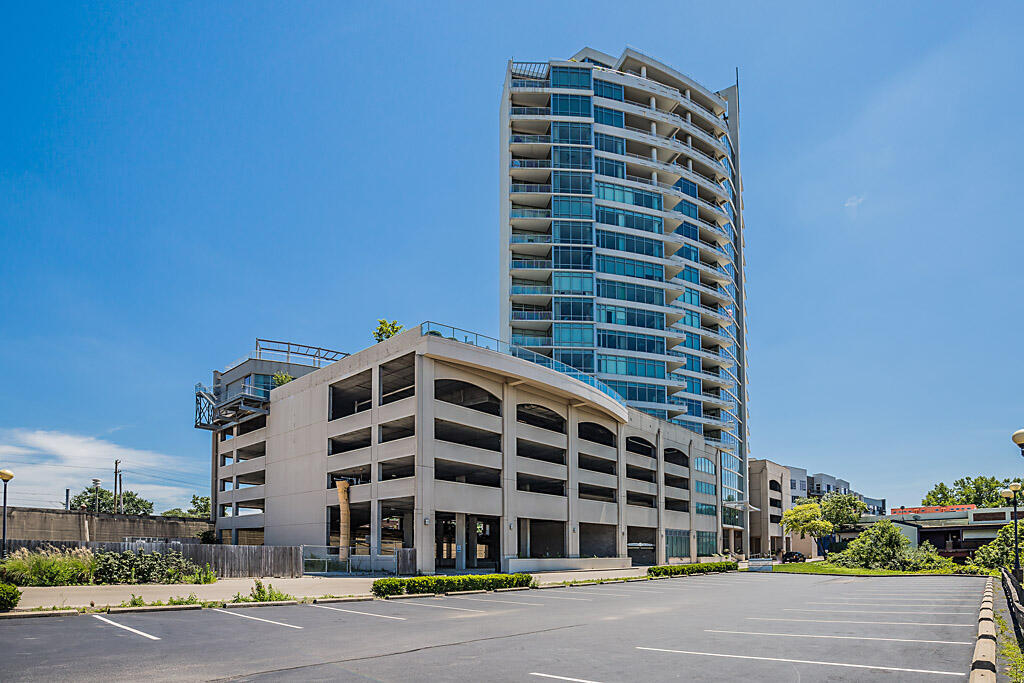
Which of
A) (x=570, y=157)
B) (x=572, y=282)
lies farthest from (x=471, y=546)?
(x=570, y=157)

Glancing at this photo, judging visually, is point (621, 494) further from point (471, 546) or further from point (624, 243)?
point (624, 243)

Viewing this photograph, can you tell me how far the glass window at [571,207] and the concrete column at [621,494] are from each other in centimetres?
2776

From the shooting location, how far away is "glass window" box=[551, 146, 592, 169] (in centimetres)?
8619

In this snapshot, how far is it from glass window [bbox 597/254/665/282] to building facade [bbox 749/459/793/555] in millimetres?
46070

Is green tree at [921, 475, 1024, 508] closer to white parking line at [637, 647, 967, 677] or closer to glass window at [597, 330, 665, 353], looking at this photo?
glass window at [597, 330, 665, 353]

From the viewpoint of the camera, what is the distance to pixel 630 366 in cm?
8400

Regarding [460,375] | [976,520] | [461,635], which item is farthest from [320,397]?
[976,520]

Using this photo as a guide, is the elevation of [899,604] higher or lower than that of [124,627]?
lower

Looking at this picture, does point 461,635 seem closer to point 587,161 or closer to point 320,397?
point 320,397

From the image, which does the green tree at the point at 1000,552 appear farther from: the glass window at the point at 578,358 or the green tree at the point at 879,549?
the glass window at the point at 578,358

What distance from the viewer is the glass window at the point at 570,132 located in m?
86.8

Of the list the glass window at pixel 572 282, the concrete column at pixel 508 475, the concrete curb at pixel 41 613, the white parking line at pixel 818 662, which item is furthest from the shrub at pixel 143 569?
the glass window at pixel 572 282

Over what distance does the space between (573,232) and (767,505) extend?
2306 inches

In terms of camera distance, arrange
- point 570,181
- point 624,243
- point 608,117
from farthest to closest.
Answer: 1. point 608,117
2. point 624,243
3. point 570,181
